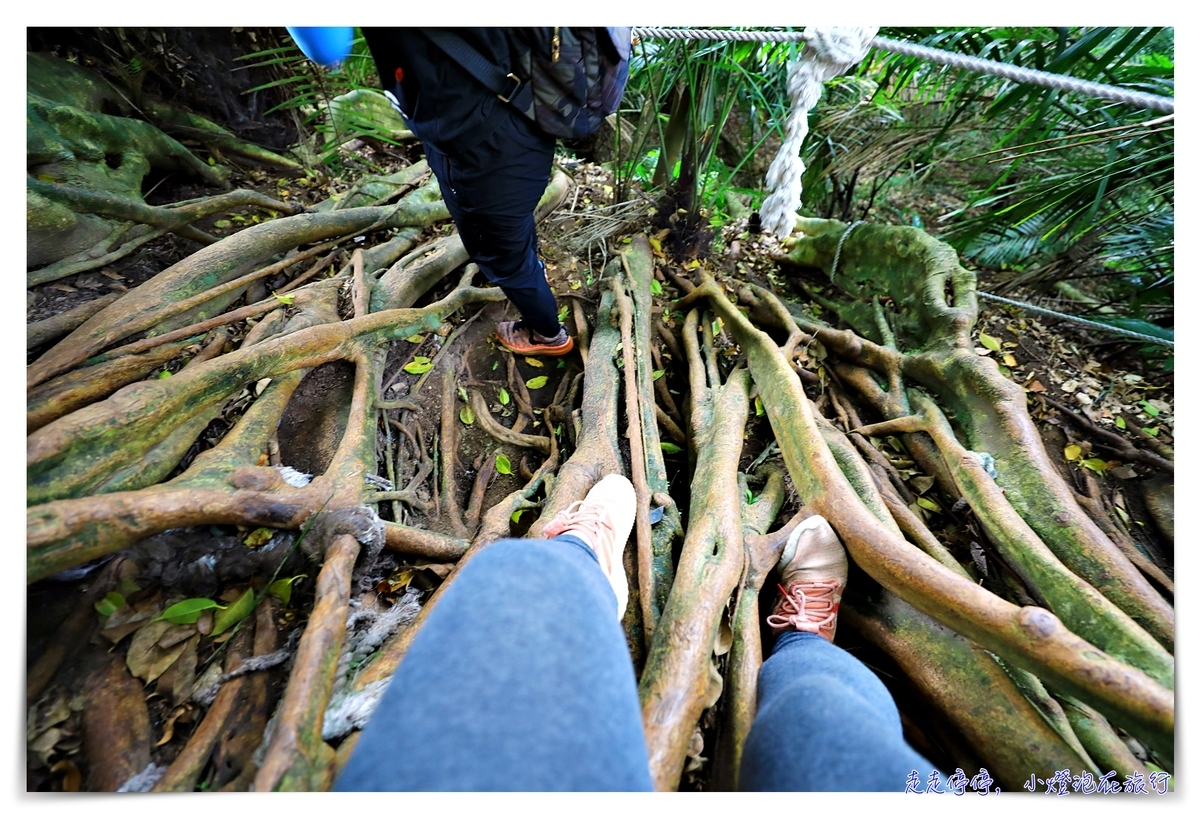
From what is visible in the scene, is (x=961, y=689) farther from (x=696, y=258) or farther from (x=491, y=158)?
(x=696, y=258)

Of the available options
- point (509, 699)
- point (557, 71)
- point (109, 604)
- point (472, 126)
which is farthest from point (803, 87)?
point (109, 604)

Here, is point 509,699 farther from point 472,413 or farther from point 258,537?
point 472,413

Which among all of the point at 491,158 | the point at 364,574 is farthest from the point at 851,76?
the point at 364,574

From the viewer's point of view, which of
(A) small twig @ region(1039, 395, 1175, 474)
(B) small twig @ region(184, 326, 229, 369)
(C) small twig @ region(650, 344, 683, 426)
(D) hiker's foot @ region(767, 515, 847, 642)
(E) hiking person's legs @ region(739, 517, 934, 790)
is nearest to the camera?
(E) hiking person's legs @ region(739, 517, 934, 790)

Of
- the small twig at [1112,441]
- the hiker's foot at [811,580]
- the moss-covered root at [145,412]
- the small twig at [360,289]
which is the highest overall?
the small twig at [360,289]

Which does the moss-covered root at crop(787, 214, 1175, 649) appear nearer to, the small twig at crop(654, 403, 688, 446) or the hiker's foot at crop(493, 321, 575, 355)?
the small twig at crop(654, 403, 688, 446)

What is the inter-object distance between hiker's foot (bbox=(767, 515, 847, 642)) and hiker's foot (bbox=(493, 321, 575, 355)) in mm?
1343

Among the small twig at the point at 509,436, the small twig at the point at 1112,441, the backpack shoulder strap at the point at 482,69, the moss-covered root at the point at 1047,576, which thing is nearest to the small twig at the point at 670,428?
the small twig at the point at 509,436

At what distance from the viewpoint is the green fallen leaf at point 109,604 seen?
111cm

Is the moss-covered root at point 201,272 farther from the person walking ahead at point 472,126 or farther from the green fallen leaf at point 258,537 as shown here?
the person walking ahead at point 472,126

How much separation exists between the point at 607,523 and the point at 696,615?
0.36m

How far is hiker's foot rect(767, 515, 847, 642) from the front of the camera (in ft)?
4.61

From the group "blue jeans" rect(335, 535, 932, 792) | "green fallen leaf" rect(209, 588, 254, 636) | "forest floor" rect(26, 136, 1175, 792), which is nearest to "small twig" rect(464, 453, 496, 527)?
"forest floor" rect(26, 136, 1175, 792)

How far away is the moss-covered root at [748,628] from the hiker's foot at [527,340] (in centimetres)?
107
